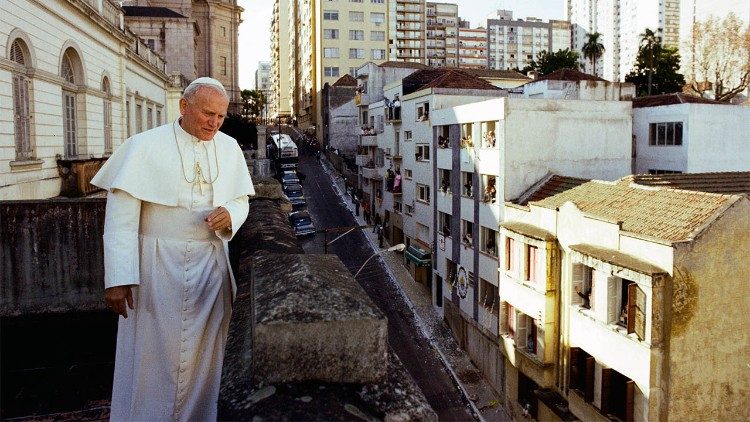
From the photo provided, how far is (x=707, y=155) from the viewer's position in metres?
32.6

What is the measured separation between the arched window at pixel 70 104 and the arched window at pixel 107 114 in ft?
8.45

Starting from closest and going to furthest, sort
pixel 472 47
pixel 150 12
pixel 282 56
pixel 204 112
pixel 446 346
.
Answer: pixel 204 112 < pixel 446 346 < pixel 150 12 < pixel 472 47 < pixel 282 56

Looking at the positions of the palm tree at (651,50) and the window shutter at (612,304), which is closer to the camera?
the window shutter at (612,304)

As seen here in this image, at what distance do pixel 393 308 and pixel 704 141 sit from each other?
18.5m

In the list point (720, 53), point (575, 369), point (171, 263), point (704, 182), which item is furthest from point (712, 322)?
point (720, 53)

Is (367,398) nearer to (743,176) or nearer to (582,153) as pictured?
(743,176)

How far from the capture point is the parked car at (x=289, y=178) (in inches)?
2206

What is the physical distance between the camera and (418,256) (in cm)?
3784

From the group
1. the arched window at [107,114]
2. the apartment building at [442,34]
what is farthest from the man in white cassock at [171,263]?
the apartment building at [442,34]

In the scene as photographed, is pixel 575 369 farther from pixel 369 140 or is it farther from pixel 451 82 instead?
pixel 369 140

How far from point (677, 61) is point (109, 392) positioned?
221 feet

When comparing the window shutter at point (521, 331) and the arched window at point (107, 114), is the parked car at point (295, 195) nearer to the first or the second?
the arched window at point (107, 114)

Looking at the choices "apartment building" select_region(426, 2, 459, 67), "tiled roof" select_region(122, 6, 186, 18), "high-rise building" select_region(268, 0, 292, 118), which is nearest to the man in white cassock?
"tiled roof" select_region(122, 6, 186, 18)

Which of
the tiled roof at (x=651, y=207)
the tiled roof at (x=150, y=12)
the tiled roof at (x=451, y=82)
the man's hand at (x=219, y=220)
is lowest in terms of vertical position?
the tiled roof at (x=651, y=207)
